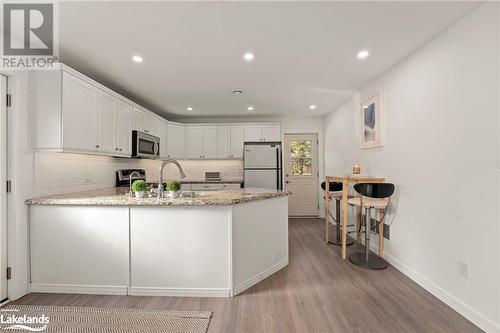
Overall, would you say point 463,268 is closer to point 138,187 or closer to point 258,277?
point 258,277

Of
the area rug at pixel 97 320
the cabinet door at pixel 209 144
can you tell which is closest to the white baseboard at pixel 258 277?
the area rug at pixel 97 320

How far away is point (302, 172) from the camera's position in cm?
576

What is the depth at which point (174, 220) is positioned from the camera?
2.20m

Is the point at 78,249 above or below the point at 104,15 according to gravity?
below

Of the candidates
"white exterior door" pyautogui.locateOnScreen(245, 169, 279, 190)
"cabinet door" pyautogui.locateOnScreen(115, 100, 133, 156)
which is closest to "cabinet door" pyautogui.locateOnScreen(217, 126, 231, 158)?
"white exterior door" pyautogui.locateOnScreen(245, 169, 279, 190)

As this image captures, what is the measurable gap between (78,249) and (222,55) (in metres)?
2.44

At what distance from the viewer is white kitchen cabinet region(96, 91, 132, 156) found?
115 inches

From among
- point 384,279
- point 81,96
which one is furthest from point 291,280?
point 81,96

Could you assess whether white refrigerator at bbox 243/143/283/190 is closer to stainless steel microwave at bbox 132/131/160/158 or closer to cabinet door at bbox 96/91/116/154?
stainless steel microwave at bbox 132/131/160/158

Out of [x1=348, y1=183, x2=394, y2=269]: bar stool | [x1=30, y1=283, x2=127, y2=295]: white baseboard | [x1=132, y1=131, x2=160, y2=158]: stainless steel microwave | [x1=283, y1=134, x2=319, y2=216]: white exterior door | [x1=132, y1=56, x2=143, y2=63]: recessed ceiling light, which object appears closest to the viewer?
[x1=30, y1=283, x2=127, y2=295]: white baseboard

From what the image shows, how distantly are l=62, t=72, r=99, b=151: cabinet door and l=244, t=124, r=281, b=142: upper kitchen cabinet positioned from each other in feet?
10.1

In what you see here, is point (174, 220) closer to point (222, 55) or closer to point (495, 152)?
point (222, 55)

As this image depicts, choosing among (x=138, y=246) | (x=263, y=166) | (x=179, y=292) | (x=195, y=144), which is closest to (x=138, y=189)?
(x=138, y=246)

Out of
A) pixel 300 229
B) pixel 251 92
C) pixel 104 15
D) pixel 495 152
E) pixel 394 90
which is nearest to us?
pixel 495 152
